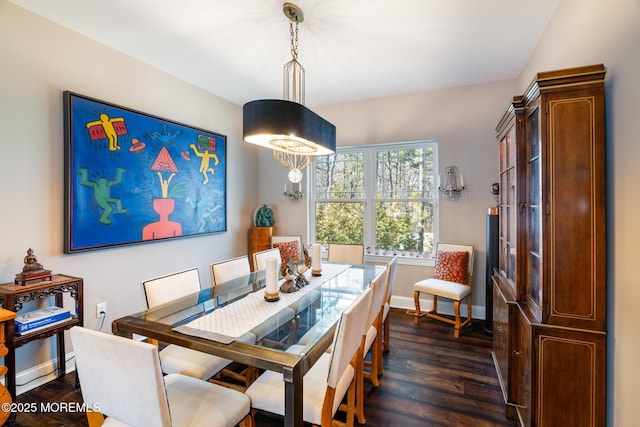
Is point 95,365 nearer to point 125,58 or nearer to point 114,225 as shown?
point 114,225

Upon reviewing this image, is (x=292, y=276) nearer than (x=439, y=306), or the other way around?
(x=292, y=276)

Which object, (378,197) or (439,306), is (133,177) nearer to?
(378,197)

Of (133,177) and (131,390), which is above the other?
(133,177)

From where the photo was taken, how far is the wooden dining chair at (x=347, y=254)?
3.53 metres

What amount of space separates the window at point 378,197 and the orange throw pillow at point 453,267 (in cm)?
40

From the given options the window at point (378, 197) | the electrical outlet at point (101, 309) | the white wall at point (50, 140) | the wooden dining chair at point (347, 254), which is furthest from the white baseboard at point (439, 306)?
the electrical outlet at point (101, 309)

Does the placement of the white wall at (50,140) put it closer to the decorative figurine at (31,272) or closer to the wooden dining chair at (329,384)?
the decorative figurine at (31,272)

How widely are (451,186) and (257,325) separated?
297cm

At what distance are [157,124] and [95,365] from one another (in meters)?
2.66

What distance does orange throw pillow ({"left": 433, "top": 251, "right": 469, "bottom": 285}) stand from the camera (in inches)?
133

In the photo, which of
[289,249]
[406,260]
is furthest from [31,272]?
[406,260]

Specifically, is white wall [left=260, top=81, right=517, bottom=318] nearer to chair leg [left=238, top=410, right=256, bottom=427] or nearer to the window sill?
the window sill

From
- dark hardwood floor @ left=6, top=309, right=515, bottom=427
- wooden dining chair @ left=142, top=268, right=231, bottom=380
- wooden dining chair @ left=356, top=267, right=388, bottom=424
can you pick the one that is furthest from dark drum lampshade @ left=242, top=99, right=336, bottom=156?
dark hardwood floor @ left=6, top=309, right=515, bottom=427

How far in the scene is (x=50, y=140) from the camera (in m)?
2.37
